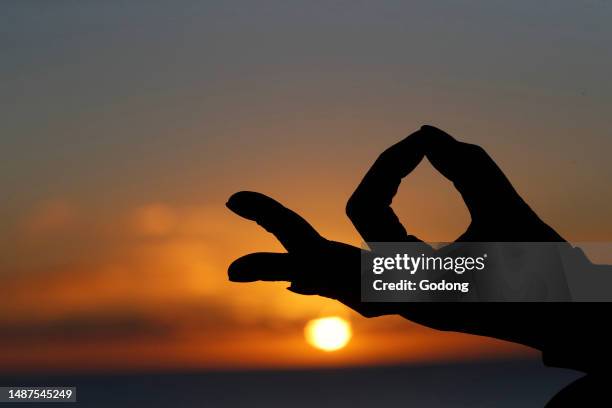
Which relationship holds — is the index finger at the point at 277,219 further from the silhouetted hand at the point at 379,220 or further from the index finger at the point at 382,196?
the index finger at the point at 382,196

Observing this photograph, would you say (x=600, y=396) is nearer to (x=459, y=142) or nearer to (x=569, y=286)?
(x=569, y=286)

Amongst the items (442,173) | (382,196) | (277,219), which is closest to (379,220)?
(382,196)

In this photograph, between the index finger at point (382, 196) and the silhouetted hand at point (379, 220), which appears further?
the index finger at point (382, 196)

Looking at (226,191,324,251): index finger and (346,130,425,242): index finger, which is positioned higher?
(346,130,425,242): index finger

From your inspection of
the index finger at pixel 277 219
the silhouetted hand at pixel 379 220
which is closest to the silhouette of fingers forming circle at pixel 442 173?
the silhouetted hand at pixel 379 220

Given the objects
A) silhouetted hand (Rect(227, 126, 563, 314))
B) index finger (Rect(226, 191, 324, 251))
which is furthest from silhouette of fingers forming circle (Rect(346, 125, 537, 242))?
index finger (Rect(226, 191, 324, 251))

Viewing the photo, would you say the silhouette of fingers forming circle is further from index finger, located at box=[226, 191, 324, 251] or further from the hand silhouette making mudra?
index finger, located at box=[226, 191, 324, 251]

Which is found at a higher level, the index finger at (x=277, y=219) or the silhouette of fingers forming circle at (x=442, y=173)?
the silhouette of fingers forming circle at (x=442, y=173)

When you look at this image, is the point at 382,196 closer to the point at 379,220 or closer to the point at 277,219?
the point at 379,220
